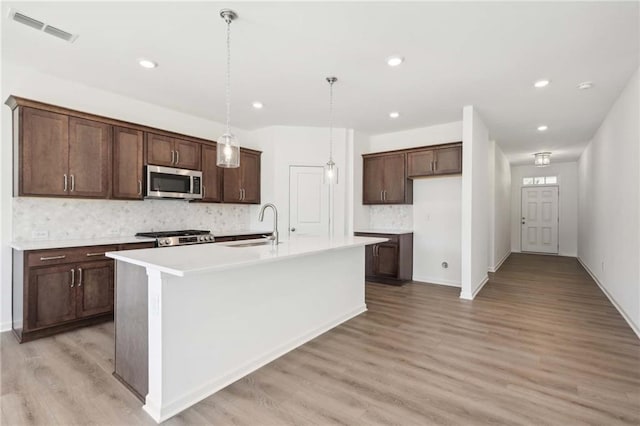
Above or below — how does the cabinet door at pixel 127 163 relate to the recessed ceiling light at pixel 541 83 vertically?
below

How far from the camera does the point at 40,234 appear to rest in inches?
135

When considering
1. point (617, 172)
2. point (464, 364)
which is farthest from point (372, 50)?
point (617, 172)

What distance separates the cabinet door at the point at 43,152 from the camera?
3111 millimetres

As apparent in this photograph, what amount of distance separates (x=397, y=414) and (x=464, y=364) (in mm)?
924

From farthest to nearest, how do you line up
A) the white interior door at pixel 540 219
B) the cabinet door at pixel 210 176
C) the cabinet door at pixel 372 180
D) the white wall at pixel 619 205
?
the white interior door at pixel 540 219 < the cabinet door at pixel 372 180 < the cabinet door at pixel 210 176 < the white wall at pixel 619 205

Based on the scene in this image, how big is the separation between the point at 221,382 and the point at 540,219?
10.1m

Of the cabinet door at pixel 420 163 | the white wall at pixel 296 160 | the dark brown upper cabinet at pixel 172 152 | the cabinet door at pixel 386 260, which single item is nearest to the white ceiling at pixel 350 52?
the dark brown upper cabinet at pixel 172 152

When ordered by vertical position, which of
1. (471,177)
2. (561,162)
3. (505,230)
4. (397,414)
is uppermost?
(561,162)

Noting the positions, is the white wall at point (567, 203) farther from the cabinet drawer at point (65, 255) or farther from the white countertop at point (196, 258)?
the cabinet drawer at point (65, 255)

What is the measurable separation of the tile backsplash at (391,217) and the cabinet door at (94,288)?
429 cm

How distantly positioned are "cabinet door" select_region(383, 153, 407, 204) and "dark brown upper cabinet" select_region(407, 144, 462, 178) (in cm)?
13

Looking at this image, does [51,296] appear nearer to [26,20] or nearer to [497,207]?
[26,20]

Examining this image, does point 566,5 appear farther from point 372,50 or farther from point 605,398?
point 605,398

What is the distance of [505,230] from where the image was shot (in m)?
8.43
